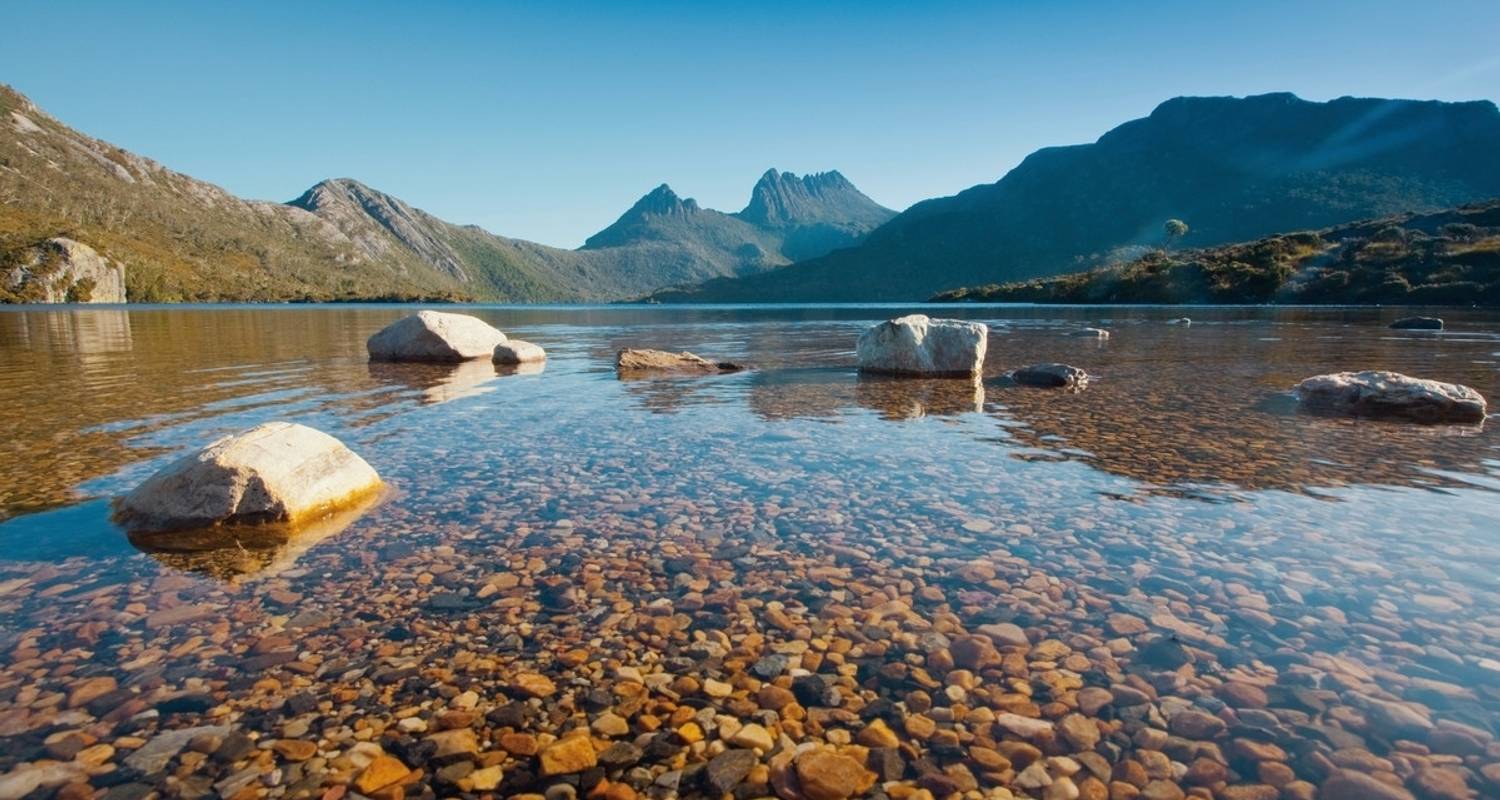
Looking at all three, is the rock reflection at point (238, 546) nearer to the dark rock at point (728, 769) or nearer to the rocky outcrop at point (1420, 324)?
the dark rock at point (728, 769)

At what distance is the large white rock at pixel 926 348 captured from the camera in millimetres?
22719

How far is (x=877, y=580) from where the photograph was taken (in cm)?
636

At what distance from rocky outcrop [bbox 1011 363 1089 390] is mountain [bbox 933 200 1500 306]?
106162 mm

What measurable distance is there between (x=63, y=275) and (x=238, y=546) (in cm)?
20171

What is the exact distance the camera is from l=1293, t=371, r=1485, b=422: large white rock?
560 inches

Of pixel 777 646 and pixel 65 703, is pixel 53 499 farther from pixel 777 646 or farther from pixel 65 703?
pixel 777 646

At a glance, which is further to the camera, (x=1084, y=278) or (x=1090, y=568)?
(x=1084, y=278)

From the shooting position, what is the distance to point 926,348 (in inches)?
909

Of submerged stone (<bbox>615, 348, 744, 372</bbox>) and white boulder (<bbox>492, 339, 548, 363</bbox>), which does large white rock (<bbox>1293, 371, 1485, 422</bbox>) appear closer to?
submerged stone (<bbox>615, 348, 744, 372</bbox>)

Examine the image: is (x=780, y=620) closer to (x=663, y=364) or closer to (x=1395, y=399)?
(x=1395, y=399)

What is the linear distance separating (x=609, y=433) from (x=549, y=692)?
8972 mm

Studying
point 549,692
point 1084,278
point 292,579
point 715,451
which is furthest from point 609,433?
point 1084,278

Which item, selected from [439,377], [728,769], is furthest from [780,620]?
[439,377]

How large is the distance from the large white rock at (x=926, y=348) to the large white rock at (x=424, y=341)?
1633cm
